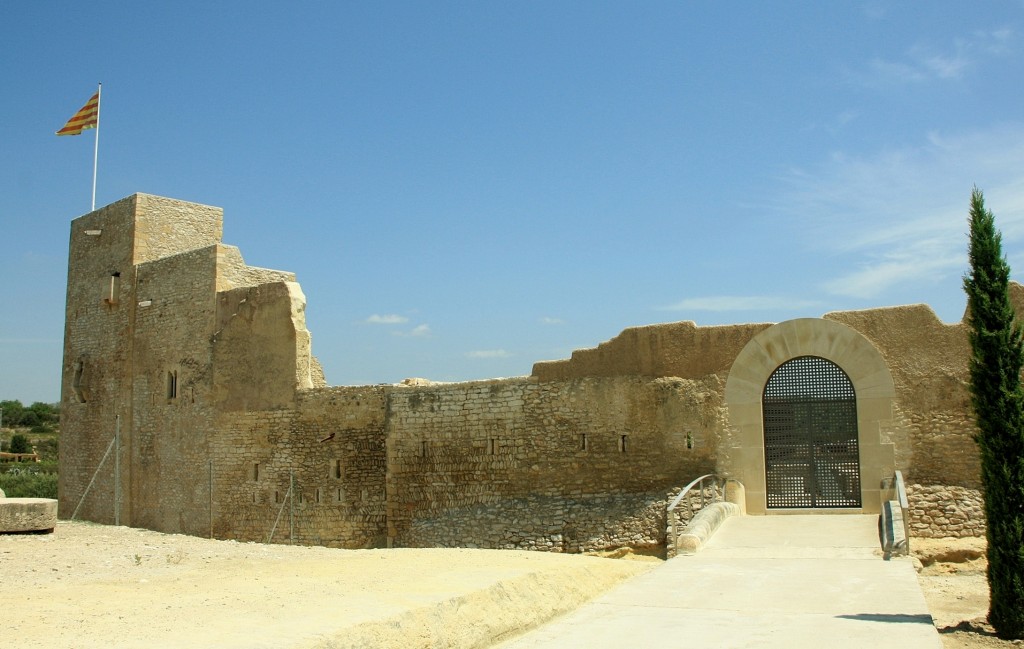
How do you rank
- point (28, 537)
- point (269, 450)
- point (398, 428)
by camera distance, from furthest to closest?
point (269, 450) → point (398, 428) → point (28, 537)

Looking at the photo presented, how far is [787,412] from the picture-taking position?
14742 millimetres

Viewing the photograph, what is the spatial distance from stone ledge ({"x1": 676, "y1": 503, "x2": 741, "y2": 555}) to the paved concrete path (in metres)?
0.15

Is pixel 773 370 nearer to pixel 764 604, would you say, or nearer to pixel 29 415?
pixel 764 604

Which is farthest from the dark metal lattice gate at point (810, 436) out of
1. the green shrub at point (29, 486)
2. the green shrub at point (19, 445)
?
the green shrub at point (19, 445)

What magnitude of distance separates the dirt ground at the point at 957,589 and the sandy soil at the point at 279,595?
10.3ft

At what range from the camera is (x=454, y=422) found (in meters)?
17.2

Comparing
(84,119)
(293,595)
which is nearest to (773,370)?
(293,595)

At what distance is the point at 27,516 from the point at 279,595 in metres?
6.80

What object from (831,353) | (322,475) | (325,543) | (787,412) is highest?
(831,353)

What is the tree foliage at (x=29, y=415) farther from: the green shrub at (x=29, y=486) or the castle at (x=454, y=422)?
the castle at (x=454, y=422)

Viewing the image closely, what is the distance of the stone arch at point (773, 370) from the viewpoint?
45.8 feet

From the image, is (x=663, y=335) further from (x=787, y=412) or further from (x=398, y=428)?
(x=398, y=428)

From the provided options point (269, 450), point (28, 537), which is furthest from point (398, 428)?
point (28, 537)

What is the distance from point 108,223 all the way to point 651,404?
15.3m
